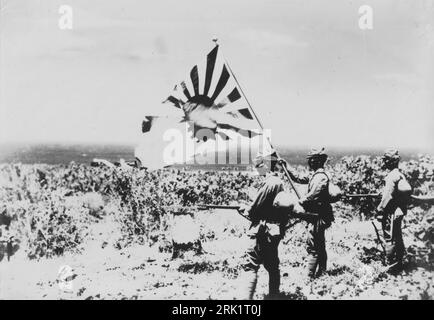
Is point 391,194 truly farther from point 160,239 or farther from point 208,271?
point 160,239

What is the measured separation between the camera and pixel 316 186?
17.2 ft

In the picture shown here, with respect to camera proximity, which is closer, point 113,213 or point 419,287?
point 419,287

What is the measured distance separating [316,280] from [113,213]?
9.57 feet

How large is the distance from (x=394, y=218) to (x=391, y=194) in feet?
1.02

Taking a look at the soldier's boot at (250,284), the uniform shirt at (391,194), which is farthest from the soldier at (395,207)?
the soldier's boot at (250,284)

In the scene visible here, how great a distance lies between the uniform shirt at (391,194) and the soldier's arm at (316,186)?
3.16 feet

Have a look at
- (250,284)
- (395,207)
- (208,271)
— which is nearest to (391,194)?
(395,207)

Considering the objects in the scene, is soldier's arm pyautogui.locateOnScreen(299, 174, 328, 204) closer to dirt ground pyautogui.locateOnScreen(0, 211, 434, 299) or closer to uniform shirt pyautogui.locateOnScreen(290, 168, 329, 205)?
uniform shirt pyautogui.locateOnScreen(290, 168, 329, 205)

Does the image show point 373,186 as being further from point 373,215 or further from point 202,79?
point 202,79

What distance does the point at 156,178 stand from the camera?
612 cm

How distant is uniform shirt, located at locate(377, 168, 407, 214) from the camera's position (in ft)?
18.2

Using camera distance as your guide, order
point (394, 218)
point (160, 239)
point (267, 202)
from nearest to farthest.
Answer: point (267, 202), point (394, 218), point (160, 239)

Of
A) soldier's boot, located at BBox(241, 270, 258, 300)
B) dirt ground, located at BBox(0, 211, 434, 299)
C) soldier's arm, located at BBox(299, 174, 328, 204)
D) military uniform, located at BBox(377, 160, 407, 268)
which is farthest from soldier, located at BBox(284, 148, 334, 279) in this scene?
military uniform, located at BBox(377, 160, 407, 268)

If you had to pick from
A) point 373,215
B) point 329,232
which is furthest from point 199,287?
point 373,215
